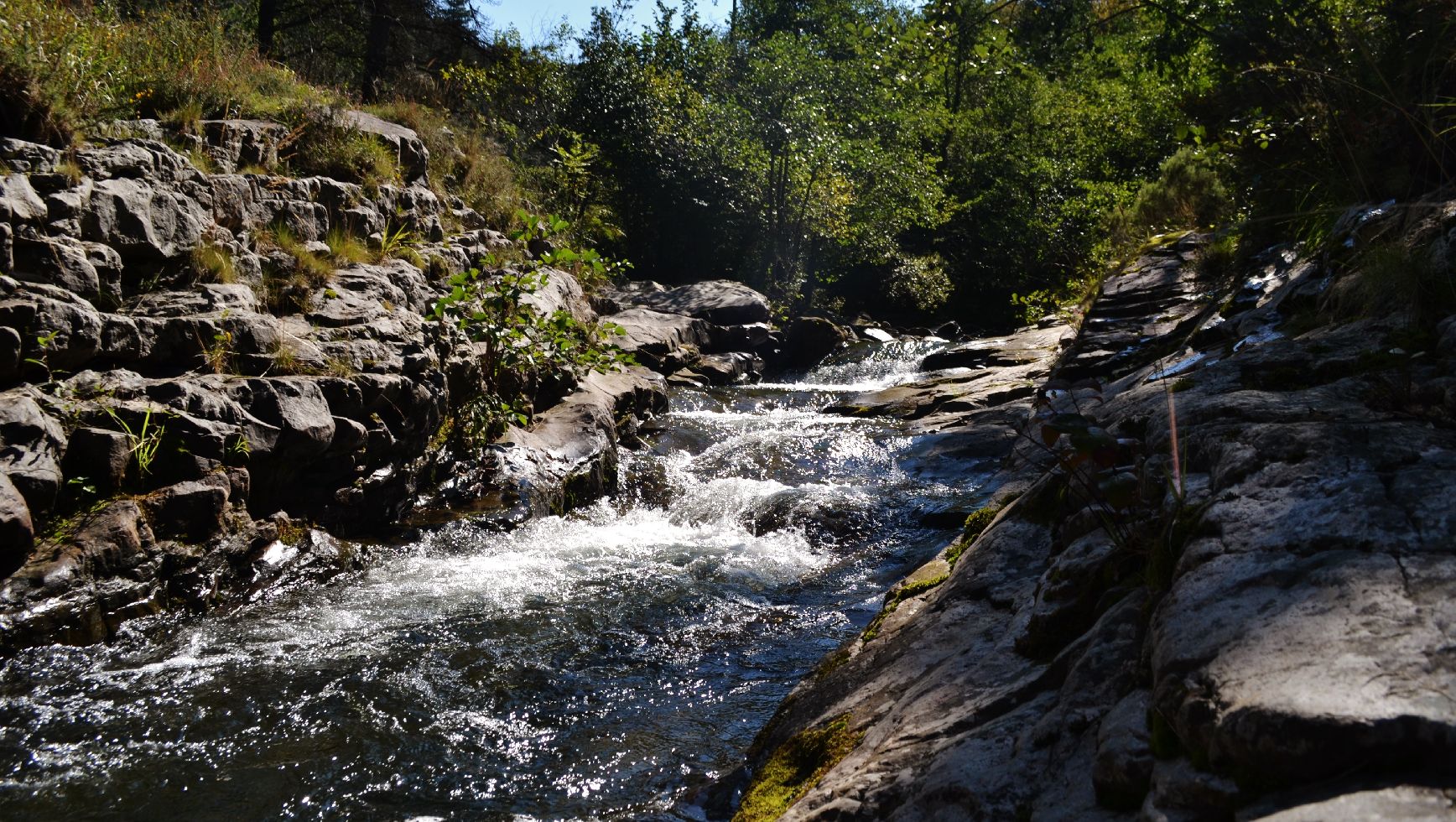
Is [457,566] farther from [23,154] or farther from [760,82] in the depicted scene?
[760,82]

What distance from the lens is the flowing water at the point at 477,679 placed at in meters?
3.41

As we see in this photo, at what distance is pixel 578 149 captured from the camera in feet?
44.5

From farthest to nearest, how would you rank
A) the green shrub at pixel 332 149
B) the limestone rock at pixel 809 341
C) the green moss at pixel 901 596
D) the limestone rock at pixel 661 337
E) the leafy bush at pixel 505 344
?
the limestone rock at pixel 809 341, the limestone rock at pixel 661 337, the green shrub at pixel 332 149, the leafy bush at pixel 505 344, the green moss at pixel 901 596

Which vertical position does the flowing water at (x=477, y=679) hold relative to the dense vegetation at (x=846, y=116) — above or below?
below

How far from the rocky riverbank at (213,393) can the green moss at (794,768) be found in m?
3.76

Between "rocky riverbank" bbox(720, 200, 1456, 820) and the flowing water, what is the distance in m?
0.91

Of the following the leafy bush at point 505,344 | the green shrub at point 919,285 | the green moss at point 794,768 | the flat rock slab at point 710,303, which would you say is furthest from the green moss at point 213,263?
the green shrub at point 919,285

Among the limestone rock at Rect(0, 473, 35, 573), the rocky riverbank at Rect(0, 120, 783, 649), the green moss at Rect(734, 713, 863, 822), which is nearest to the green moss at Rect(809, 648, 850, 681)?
the green moss at Rect(734, 713, 863, 822)

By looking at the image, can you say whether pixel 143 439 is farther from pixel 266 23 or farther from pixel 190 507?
pixel 266 23

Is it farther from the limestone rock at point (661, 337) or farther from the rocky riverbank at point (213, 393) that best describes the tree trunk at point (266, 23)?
the rocky riverbank at point (213, 393)

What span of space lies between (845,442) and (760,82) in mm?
12467

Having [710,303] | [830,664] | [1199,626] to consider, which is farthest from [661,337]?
[1199,626]

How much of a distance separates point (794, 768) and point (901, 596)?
113 centimetres

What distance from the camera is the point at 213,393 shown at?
577cm
